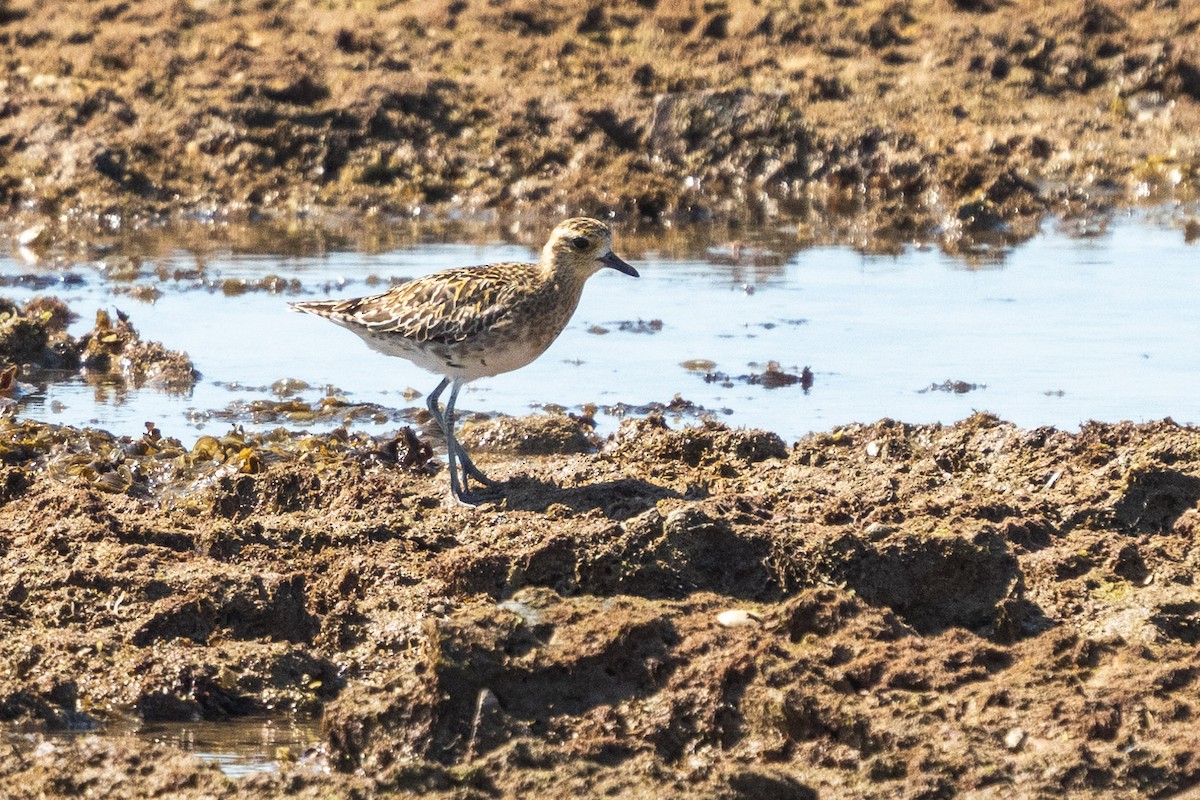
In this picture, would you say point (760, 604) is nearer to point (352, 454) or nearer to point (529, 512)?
point (529, 512)

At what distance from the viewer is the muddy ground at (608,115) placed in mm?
17172

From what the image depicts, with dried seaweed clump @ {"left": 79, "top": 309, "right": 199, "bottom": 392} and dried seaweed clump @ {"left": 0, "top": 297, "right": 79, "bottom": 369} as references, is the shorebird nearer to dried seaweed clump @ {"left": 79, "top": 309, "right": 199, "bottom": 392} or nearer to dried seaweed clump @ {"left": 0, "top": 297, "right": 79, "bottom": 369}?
dried seaweed clump @ {"left": 79, "top": 309, "right": 199, "bottom": 392}

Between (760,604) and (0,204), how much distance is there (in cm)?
1344

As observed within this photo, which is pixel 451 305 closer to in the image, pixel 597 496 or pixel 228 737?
pixel 597 496

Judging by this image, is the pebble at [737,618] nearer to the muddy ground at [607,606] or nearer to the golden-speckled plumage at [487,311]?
the muddy ground at [607,606]

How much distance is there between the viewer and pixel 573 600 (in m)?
5.48

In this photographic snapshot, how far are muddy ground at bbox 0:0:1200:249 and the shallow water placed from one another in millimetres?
1697

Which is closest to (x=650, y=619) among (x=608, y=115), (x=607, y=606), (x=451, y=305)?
(x=607, y=606)

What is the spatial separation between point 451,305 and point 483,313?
0.17 metres

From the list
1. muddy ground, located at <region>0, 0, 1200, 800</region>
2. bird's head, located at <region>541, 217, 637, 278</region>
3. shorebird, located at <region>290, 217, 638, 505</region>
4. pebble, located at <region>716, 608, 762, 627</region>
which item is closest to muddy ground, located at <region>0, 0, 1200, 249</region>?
muddy ground, located at <region>0, 0, 1200, 800</region>

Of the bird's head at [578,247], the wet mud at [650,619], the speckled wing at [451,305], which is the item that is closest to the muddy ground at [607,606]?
the wet mud at [650,619]

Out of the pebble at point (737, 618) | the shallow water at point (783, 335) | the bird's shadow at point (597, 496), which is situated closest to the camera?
the pebble at point (737, 618)

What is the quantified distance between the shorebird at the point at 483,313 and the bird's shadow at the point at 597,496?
1.34ft

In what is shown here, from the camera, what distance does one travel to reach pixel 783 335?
12.1m
